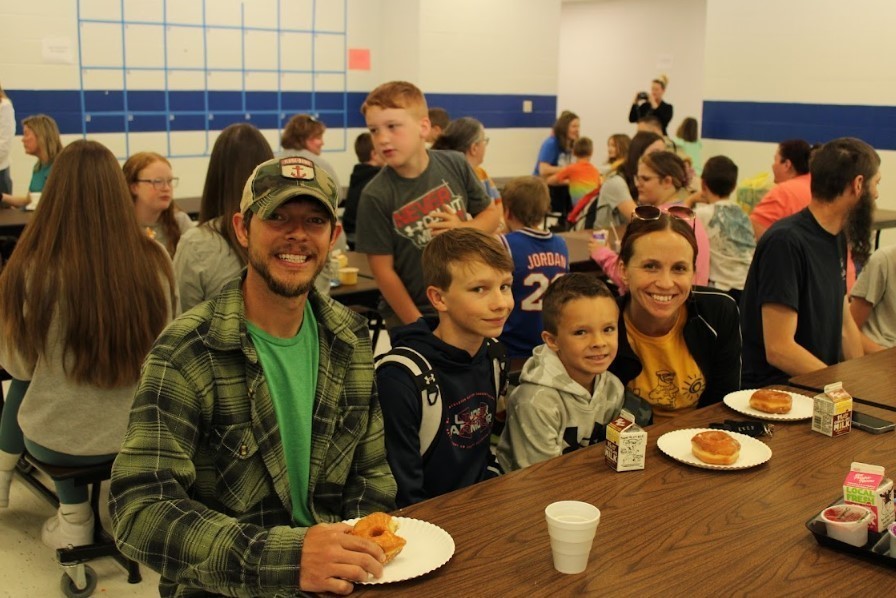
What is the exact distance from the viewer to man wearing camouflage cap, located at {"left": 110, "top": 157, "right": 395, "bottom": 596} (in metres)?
1.64

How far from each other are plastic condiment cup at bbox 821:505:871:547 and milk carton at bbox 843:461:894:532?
0.09 ft

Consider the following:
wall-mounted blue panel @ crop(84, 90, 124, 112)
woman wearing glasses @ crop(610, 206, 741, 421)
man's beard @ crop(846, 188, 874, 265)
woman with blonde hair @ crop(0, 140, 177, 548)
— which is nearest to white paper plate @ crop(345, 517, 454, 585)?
woman wearing glasses @ crop(610, 206, 741, 421)

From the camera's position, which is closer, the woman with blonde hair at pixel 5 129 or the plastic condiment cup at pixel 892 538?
the plastic condiment cup at pixel 892 538

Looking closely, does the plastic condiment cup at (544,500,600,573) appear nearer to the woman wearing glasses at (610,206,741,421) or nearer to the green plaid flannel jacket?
the green plaid flannel jacket

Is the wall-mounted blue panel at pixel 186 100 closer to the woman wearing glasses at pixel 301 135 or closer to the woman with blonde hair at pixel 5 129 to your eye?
the woman with blonde hair at pixel 5 129

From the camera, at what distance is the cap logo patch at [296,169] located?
185cm

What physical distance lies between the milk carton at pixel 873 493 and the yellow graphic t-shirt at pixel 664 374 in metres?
0.80

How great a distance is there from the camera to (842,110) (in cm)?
907

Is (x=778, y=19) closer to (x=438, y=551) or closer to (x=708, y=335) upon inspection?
(x=708, y=335)

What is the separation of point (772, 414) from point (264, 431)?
132cm

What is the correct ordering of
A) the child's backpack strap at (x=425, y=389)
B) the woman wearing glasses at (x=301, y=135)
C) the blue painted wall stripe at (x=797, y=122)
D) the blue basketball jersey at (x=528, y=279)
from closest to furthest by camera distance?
the child's backpack strap at (x=425, y=389), the blue basketball jersey at (x=528, y=279), the woman wearing glasses at (x=301, y=135), the blue painted wall stripe at (x=797, y=122)

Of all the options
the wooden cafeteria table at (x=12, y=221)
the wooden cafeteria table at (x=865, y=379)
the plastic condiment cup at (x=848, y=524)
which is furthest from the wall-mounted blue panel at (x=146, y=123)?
the plastic condiment cup at (x=848, y=524)

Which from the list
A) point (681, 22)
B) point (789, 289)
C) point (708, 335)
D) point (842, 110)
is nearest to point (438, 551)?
point (708, 335)

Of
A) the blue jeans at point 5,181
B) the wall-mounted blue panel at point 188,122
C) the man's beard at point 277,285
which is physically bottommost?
the blue jeans at point 5,181
